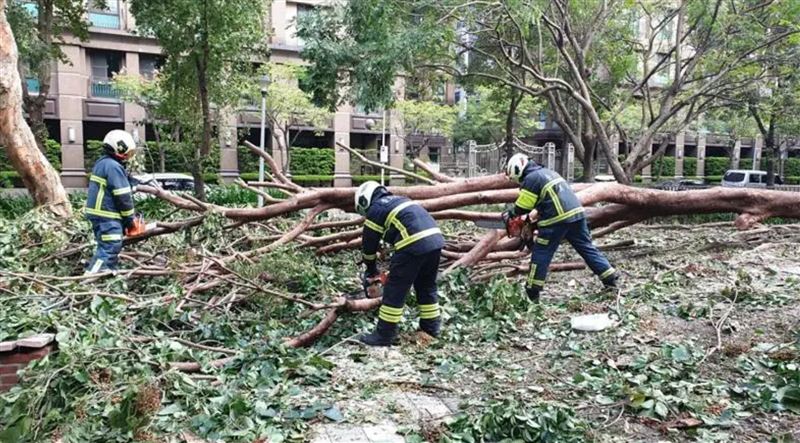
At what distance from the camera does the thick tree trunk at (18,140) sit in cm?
865

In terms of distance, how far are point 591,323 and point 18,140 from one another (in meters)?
8.69

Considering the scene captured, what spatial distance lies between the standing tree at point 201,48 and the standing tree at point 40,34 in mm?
2114

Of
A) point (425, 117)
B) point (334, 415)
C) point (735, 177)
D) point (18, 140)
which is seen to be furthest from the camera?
point (735, 177)

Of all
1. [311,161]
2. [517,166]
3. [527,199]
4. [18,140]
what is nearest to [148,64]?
[311,161]

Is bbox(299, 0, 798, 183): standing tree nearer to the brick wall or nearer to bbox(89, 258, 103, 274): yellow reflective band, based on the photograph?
bbox(89, 258, 103, 274): yellow reflective band

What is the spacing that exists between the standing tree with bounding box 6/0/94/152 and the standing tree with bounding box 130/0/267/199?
6.94ft

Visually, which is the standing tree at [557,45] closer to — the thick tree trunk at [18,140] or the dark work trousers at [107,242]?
the thick tree trunk at [18,140]

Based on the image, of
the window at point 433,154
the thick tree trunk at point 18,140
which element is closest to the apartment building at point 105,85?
the window at point 433,154

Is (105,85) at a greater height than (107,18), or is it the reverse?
(107,18)

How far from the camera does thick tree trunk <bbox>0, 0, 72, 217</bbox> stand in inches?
340

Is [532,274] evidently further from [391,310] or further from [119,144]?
[119,144]

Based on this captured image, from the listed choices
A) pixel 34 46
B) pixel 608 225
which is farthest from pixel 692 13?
pixel 34 46

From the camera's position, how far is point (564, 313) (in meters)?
5.57

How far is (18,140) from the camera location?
30.0 ft
